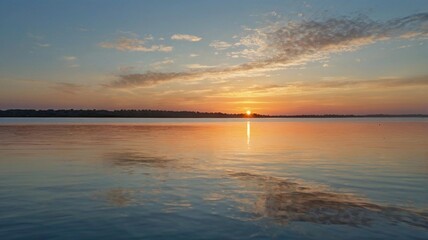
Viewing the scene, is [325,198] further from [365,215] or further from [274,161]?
[274,161]

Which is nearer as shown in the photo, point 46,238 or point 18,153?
point 46,238

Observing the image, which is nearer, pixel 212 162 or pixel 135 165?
pixel 135 165

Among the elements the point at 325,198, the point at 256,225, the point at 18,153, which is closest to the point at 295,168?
the point at 325,198

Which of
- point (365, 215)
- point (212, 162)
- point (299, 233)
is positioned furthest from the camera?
point (212, 162)

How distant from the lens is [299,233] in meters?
11.2

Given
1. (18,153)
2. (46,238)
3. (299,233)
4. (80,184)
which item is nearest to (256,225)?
(299,233)

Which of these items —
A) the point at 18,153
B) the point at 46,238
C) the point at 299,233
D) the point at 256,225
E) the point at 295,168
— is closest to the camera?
the point at 46,238

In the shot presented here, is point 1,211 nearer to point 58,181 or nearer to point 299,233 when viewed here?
point 58,181

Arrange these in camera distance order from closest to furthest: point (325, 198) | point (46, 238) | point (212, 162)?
point (46, 238), point (325, 198), point (212, 162)

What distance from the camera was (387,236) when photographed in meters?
11.0

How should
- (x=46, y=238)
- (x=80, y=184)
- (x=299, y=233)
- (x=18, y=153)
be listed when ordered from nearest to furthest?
1. (x=46, y=238)
2. (x=299, y=233)
3. (x=80, y=184)
4. (x=18, y=153)

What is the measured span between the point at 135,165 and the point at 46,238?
48.8 feet

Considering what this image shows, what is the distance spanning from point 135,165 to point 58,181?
677cm

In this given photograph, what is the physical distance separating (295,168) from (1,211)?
17.5 metres
